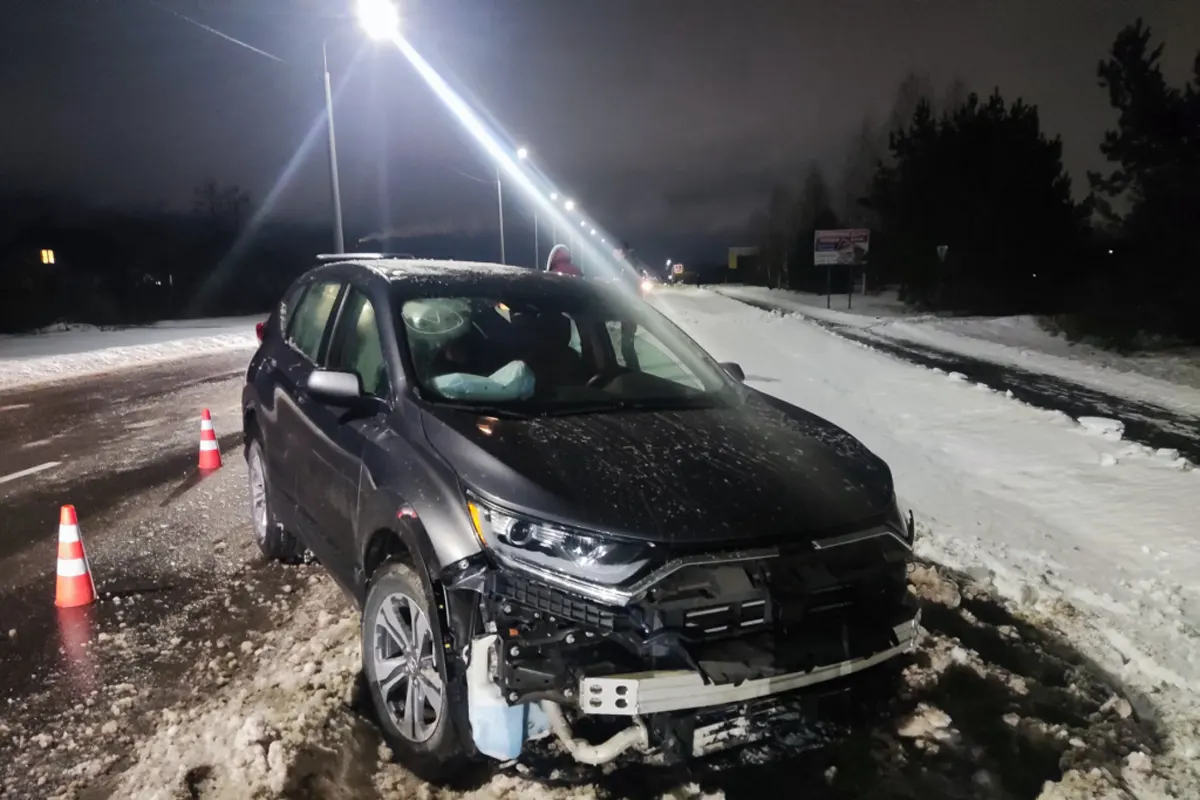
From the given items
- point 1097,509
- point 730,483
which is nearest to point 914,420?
point 1097,509

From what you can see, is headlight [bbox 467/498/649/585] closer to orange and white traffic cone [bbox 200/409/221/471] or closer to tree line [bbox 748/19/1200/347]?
orange and white traffic cone [bbox 200/409/221/471]

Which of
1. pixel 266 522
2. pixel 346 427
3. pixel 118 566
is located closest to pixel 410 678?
pixel 346 427

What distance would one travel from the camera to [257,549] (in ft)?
Answer: 18.7

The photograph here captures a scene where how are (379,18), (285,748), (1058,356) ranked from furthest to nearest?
(1058,356)
(379,18)
(285,748)

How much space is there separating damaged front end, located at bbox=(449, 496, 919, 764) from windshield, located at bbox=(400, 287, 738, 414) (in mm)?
999

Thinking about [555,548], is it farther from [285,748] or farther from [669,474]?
[285,748]

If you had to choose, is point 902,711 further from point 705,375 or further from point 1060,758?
point 705,375

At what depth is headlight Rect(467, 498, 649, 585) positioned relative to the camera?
8.79 feet

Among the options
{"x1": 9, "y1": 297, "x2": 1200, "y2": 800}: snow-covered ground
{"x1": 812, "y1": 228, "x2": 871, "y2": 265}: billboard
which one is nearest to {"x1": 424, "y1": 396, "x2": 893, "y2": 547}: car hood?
{"x1": 9, "y1": 297, "x2": 1200, "y2": 800}: snow-covered ground

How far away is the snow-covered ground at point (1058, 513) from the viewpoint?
4199 mm

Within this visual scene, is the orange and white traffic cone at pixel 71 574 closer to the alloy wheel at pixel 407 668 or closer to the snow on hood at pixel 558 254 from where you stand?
the alloy wheel at pixel 407 668

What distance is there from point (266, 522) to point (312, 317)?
1.44m

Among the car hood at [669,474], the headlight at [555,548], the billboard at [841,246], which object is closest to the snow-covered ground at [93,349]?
the car hood at [669,474]

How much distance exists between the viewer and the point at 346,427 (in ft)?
12.5
